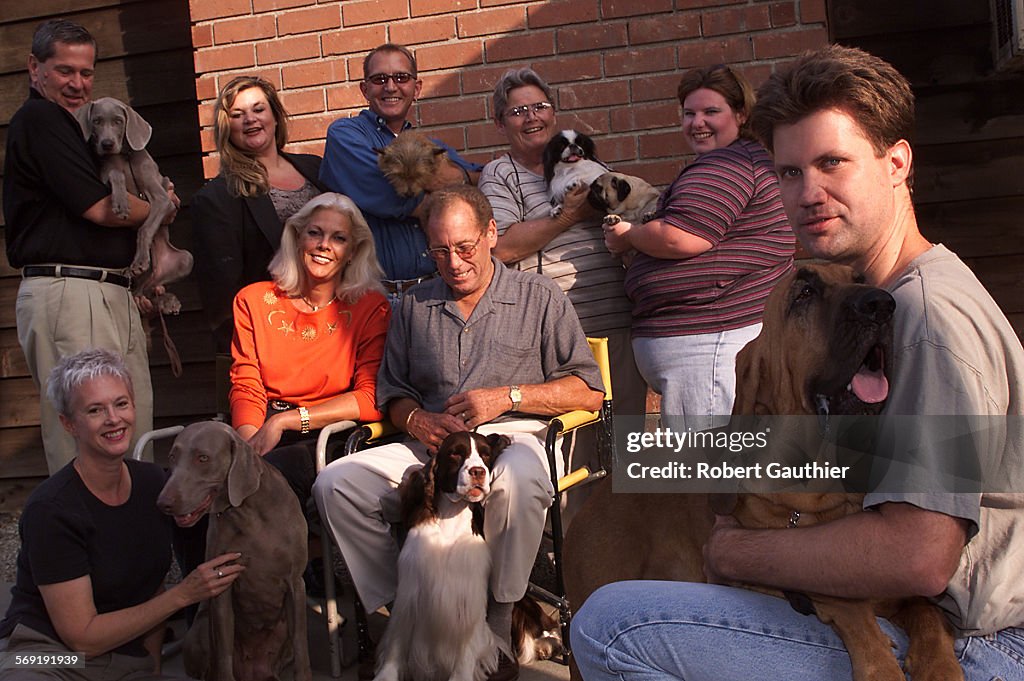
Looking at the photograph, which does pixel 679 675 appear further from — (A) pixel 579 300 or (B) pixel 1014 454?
(A) pixel 579 300

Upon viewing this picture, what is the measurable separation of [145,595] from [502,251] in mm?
1898

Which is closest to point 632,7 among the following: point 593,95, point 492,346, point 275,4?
point 593,95

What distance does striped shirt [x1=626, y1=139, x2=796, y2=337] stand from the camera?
11.7 ft

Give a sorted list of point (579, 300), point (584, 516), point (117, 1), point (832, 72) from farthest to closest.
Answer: point (117, 1)
point (579, 300)
point (584, 516)
point (832, 72)

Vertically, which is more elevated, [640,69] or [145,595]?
[640,69]

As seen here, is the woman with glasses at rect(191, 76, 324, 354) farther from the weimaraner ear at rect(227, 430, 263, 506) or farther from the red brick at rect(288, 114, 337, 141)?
the weimaraner ear at rect(227, 430, 263, 506)

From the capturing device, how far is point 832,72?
1676mm

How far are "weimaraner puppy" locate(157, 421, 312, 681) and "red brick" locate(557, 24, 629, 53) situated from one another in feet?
8.31

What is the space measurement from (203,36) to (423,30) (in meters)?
1.18

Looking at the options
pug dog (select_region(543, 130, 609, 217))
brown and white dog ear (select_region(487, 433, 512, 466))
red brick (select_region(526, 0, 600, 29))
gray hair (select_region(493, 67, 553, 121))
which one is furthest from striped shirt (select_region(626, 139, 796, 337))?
red brick (select_region(526, 0, 600, 29))

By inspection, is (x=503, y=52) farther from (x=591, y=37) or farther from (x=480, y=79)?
(x=591, y=37)

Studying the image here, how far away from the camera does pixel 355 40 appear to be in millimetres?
4914

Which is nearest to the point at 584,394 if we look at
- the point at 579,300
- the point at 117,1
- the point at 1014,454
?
the point at 579,300

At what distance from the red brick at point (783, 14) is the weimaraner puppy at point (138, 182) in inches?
112
